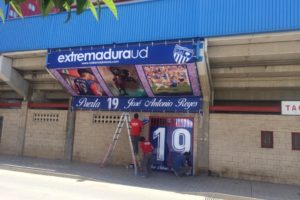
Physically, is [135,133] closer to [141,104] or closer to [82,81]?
[141,104]

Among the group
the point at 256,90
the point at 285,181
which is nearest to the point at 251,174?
the point at 285,181

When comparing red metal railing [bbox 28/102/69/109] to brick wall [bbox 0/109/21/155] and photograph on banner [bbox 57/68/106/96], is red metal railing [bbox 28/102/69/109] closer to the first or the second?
brick wall [bbox 0/109/21/155]

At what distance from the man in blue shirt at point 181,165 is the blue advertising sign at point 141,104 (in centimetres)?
191

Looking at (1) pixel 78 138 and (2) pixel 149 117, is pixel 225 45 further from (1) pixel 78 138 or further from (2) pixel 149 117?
(1) pixel 78 138

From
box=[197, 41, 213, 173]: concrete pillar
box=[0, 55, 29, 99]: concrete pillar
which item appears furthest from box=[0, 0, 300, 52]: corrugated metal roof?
box=[197, 41, 213, 173]: concrete pillar

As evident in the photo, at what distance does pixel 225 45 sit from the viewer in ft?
39.3

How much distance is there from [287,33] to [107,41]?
6.72 meters

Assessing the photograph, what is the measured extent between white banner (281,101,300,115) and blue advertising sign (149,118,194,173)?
135 inches

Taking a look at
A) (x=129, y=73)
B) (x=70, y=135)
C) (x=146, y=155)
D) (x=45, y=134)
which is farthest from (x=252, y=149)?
(x=45, y=134)

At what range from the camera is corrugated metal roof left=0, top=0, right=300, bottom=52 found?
11.0 m

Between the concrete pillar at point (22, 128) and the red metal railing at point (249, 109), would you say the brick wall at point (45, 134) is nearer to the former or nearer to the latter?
the concrete pillar at point (22, 128)

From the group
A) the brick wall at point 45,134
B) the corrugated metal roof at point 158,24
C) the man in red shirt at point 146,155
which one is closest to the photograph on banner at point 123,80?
the corrugated metal roof at point 158,24

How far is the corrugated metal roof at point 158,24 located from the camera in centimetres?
1098

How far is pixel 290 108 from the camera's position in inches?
465
